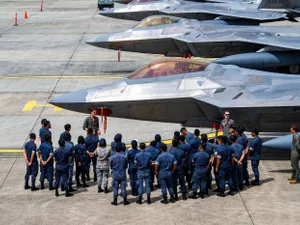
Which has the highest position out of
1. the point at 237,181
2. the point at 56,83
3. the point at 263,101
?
the point at 263,101

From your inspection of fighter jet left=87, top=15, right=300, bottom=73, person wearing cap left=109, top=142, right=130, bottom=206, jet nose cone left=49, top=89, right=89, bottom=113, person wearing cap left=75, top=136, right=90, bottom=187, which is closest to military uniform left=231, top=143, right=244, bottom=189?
person wearing cap left=109, top=142, right=130, bottom=206

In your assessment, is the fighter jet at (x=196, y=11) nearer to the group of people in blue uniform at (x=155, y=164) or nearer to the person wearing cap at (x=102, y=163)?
the group of people in blue uniform at (x=155, y=164)

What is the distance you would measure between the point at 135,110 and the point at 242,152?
3699 millimetres

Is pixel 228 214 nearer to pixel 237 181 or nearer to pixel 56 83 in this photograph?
pixel 237 181

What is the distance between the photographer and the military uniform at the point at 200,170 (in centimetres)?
1289

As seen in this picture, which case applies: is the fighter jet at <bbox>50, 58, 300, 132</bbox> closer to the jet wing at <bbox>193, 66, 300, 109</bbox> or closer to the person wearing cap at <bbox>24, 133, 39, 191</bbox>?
the jet wing at <bbox>193, 66, 300, 109</bbox>

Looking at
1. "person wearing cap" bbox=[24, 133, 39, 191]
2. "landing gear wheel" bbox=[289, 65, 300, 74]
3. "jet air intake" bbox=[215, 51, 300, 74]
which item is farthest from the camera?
"landing gear wheel" bbox=[289, 65, 300, 74]

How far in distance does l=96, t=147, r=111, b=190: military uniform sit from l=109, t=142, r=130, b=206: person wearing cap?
1.69 feet

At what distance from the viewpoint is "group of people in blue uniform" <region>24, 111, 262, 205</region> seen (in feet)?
41.8

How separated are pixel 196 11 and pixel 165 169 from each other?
64.0 ft

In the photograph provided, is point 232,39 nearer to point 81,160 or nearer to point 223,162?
point 223,162

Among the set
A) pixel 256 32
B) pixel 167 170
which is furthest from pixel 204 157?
pixel 256 32

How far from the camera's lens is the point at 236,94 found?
51.0 ft

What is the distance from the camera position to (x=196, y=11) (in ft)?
101
